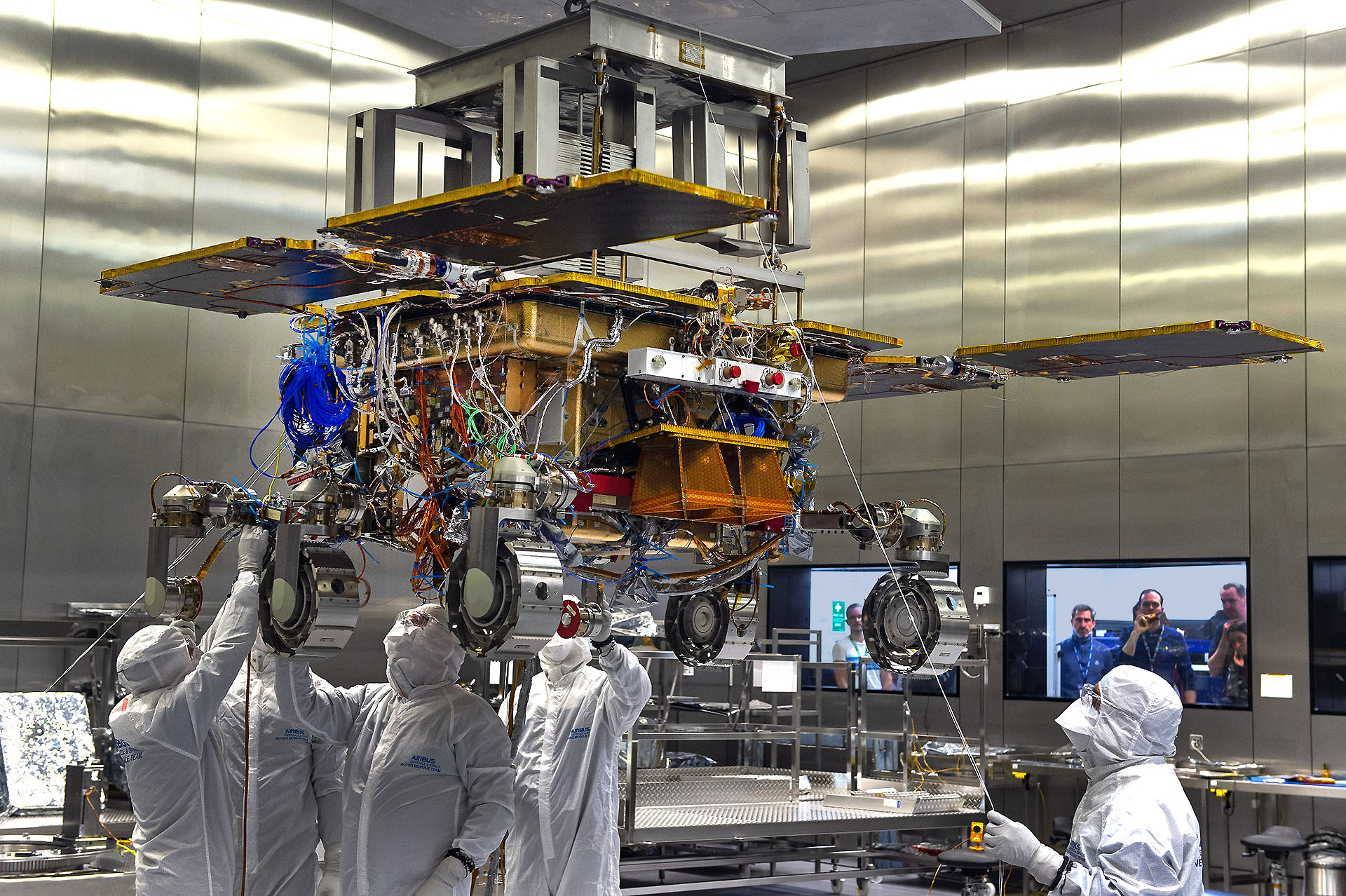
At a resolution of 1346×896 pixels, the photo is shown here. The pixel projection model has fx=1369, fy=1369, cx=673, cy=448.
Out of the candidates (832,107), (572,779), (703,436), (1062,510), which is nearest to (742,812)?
(572,779)

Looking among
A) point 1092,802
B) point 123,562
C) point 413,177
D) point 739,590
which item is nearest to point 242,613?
point 739,590

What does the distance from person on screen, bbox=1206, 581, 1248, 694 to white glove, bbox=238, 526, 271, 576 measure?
7.47 metres

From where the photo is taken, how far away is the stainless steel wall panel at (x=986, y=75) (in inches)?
469

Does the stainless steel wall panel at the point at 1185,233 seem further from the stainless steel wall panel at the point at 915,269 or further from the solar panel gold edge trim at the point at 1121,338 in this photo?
the solar panel gold edge trim at the point at 1121,338

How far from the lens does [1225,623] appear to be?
10.1m

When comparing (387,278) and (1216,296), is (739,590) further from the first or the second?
(1216,296)

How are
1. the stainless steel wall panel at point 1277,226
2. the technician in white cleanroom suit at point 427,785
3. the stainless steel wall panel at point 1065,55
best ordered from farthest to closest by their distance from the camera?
the stainless steel wall panel at point 1065,55, the stainless steel wall panel at point 1277,226, the technician in white cleanroom suit at point 427,785

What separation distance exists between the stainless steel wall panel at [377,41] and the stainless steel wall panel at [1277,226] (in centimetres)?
616

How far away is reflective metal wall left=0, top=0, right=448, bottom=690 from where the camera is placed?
8.22m

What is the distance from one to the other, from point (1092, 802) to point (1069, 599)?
640 centimetres

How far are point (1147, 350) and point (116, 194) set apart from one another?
6.52m

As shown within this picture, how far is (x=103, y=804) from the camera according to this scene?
7902 mm

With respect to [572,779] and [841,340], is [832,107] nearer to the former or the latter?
[841,340]

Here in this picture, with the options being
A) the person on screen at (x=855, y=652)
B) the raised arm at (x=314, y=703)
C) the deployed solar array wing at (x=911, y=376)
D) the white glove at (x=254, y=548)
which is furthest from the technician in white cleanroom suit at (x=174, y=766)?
the person on screen at (x=855, y=652)
